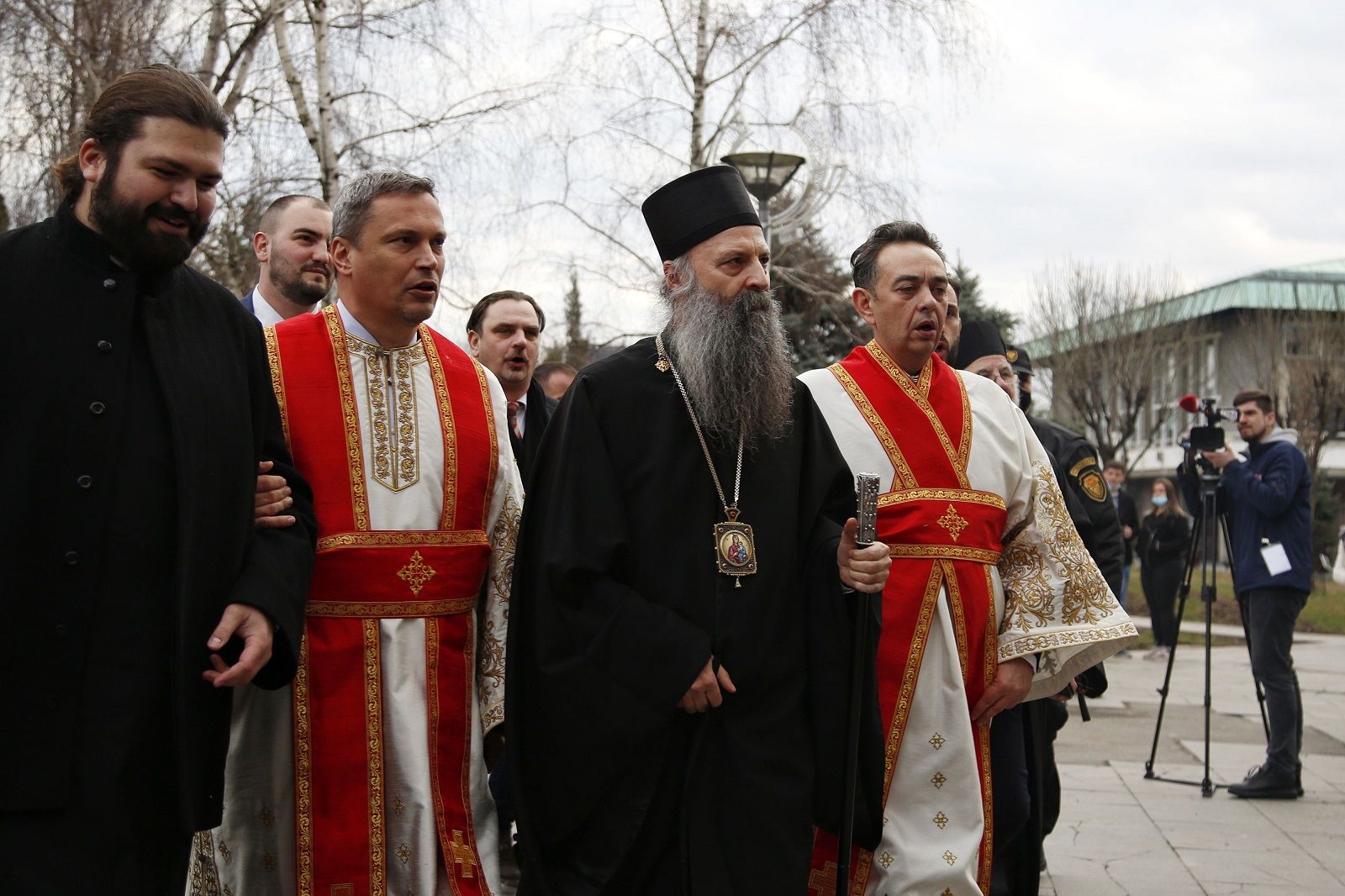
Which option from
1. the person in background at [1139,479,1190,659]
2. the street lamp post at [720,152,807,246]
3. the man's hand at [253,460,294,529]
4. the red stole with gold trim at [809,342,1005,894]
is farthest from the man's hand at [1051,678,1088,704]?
the person in background at [1139,479,1190,659]

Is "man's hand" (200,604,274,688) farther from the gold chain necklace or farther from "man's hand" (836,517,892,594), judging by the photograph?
"man's hand" (836,517,892,594)

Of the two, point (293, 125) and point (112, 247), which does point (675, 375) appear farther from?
point (293, 125)

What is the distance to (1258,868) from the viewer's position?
252 inches

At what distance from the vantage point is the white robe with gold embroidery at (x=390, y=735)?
3.50 metres

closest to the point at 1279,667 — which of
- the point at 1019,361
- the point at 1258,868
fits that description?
the point at 1258,868

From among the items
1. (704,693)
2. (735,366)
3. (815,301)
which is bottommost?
(704,693)

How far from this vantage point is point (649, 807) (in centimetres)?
342

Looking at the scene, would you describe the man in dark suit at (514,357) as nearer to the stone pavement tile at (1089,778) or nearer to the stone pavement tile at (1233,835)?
the stone pavement tile at (1233,835)

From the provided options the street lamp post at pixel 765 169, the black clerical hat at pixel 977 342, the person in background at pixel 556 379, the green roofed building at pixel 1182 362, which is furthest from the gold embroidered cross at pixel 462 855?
the green roofed building at pixel 1182 362

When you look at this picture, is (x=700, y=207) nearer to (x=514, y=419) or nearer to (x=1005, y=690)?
(x=1005, y=690)

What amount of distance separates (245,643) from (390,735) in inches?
27.1

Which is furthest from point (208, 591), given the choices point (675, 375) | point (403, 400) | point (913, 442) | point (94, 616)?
point (913, 442)

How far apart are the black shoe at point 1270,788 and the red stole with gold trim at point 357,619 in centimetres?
584

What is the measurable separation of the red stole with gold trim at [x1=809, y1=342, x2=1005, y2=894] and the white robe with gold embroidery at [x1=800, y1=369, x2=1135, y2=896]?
0.03 meters
